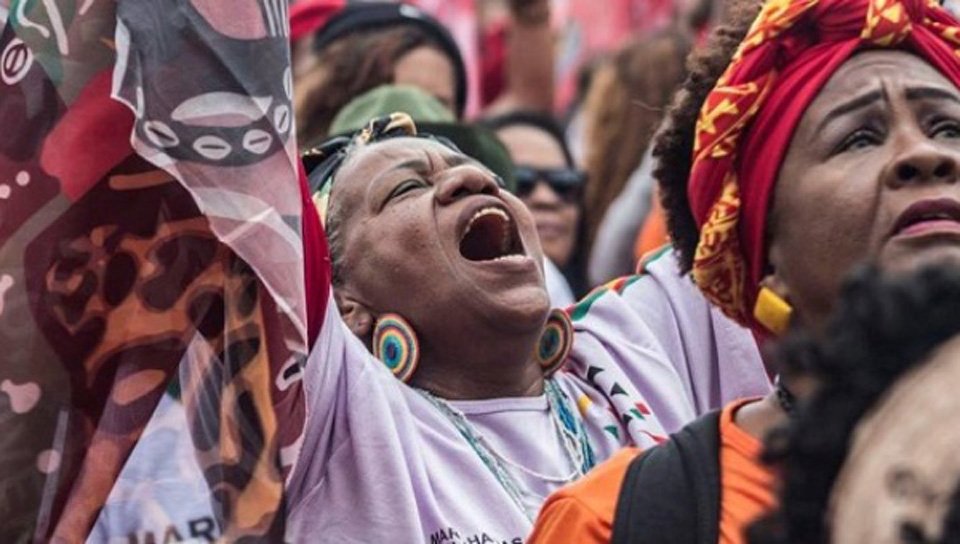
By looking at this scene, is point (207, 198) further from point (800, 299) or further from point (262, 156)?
point (800, 299)

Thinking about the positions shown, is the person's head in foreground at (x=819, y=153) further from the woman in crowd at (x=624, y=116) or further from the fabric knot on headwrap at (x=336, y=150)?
the woman in crowd at (x=624, y=116)

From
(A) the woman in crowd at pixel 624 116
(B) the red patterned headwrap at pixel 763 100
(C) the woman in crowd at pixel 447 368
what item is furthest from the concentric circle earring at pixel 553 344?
(A) the woman in crowd at pixel 624 116

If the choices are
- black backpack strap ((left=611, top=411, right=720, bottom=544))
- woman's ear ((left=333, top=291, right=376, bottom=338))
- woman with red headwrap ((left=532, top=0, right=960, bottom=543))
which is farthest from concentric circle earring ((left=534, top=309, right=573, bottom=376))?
black backpack strap ((left=611, top=411, right=720, bottom=544))

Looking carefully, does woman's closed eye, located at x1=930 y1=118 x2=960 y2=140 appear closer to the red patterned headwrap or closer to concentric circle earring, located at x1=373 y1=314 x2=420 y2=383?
the red patterned headwrap

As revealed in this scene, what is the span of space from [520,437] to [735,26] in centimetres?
81

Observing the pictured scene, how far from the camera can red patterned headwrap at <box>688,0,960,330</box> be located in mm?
2715

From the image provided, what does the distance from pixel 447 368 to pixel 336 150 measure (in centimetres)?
55

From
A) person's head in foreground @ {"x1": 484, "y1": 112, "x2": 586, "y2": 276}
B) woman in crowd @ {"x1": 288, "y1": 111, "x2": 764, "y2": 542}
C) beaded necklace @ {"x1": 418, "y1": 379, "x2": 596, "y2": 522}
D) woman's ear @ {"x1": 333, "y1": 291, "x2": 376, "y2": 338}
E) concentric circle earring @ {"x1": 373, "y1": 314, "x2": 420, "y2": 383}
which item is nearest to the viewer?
woman in crowd @ {"x1": 288, "y1": 111, "x2": 764, "y2": 542}

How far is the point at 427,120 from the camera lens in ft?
15.7

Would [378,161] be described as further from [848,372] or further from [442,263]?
[848,372]

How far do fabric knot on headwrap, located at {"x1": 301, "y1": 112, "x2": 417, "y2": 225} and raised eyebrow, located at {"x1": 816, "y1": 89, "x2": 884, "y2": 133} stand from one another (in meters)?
1.24

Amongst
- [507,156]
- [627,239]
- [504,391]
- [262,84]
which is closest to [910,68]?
[262,84]

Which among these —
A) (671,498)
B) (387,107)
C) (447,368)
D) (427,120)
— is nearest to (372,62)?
(387,107)

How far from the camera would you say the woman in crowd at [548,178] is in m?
6.25
